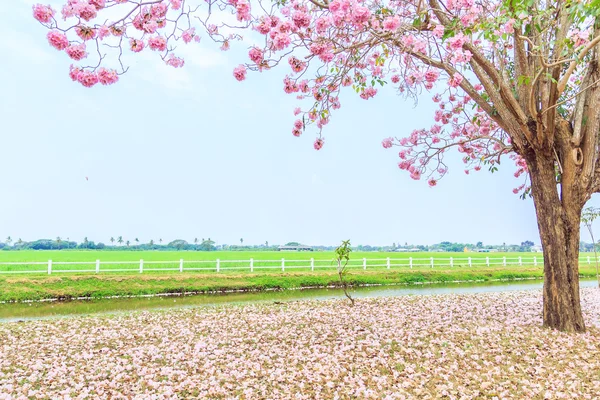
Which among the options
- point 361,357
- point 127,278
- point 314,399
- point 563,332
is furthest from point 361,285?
point 314,399

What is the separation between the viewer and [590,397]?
194 inches

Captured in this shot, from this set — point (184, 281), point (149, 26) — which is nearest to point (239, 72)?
point (149, 26)

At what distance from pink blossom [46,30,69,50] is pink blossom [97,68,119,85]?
1.67 feet

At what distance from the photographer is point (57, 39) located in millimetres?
4793

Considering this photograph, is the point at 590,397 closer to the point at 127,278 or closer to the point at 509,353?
the point at 509,353

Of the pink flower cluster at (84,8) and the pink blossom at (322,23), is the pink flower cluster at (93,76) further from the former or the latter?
the pink blossom at (322,23)

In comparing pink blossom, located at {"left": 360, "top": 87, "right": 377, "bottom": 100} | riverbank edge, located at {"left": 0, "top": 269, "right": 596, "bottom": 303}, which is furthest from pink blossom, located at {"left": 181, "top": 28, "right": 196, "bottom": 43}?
riverbank edge, located at {"left": 0, "top": 269, "right": 596, "bottom": 303}

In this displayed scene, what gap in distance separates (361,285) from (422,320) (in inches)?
511

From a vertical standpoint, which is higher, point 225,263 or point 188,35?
point 188,35

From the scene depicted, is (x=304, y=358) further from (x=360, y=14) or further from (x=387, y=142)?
(x=387, y=142)

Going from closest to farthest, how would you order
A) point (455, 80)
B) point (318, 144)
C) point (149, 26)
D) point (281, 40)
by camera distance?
point (281, 40) < point (149, 26) < point (455, 80) < point (318, 144)

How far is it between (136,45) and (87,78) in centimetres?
88

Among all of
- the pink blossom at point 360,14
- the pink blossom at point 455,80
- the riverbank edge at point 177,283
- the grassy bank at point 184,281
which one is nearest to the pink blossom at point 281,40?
the pink blossom at point 360,14

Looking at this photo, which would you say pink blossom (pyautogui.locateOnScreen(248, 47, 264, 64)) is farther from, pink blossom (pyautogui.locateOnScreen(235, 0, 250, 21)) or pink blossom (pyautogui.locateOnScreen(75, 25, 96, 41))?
pink blossom (pyautogui.locateOnScreen(75, 25, 96, 41))
